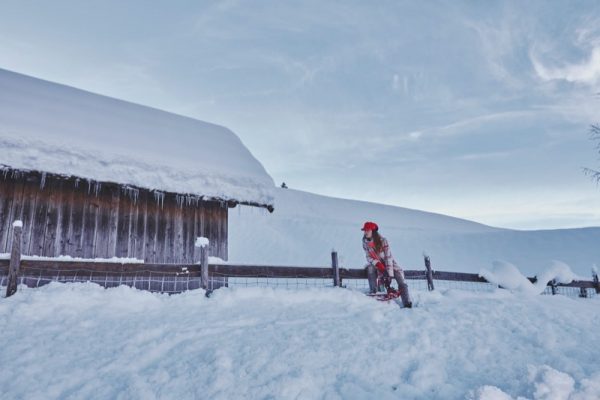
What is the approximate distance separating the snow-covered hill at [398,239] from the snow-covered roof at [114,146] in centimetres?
2093

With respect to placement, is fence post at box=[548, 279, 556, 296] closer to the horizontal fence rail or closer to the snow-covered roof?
the horizontal fence rail

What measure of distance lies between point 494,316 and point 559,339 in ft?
3.33

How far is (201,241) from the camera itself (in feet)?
22.5

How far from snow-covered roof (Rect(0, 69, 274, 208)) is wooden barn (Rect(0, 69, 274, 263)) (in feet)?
0.07

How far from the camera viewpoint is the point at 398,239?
40.2 metres

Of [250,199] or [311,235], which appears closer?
[250,199]

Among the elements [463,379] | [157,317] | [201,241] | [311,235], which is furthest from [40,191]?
[311,235]

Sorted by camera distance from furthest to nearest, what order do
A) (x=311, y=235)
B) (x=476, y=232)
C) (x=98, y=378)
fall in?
(x=476, y=232) < (x=311, y=235) < (x=98, y=378)

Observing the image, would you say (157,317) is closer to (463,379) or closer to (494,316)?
(463,379)

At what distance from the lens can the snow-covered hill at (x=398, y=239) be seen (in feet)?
114

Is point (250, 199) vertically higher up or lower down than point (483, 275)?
higher up

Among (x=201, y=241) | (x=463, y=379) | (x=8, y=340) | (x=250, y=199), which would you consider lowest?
(x=463, y=379)

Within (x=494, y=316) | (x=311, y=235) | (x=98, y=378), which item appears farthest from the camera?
(x=311, y=235)

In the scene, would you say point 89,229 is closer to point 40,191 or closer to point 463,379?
point 40,191
